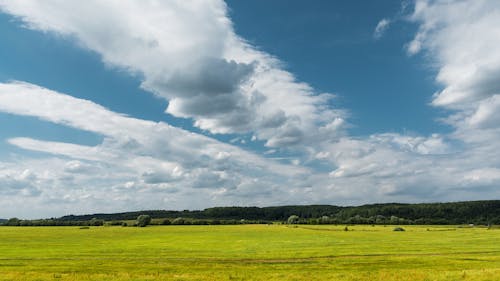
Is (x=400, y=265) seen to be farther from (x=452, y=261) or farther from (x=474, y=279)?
(x=474, y=279)

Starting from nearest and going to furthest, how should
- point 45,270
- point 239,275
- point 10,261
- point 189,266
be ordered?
point 239,275
point 45,270
point 189,266
point 10,261

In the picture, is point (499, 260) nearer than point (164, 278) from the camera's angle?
No

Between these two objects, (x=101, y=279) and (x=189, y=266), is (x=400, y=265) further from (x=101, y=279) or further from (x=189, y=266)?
(x=101, y=279)

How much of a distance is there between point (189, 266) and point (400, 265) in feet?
81.0

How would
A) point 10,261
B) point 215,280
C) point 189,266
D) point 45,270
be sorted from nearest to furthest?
point 215,280, point 45,270, point 189,266, point 10,261

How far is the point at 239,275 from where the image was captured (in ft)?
126

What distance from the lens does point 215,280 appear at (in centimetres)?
3516

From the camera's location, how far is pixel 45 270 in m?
43.2

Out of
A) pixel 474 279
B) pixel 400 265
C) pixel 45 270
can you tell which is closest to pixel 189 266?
pixel 45 270

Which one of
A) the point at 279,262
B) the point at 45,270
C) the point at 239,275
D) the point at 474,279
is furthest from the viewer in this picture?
the point at 279,262

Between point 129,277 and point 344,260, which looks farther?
point 344,260

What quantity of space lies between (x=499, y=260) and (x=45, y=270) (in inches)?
2170

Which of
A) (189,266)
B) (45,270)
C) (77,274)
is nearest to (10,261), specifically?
(45,270)

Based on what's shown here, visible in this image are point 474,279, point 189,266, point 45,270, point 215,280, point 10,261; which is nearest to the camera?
point 474,279
